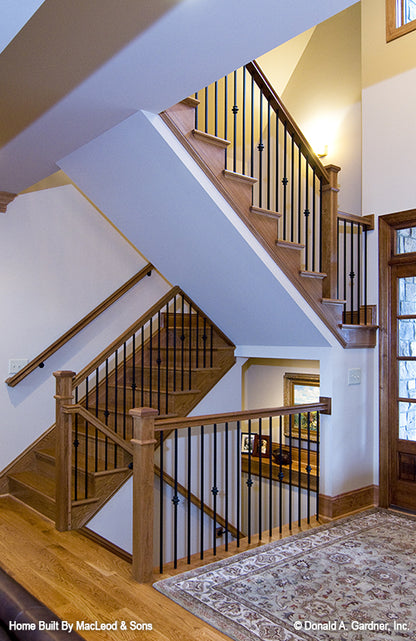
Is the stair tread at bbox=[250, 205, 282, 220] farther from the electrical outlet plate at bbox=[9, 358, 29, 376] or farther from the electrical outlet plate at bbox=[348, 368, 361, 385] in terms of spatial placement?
the electrical outlet plate at bbox=[9, 358, 29, 376]

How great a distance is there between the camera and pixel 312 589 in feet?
9.14

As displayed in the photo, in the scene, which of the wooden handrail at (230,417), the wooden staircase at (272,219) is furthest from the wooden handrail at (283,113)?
the wooden handrail at (230,417)

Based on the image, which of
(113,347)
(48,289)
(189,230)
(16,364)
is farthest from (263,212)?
(16,364)

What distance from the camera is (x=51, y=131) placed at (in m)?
3.16

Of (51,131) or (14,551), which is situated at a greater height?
(51,131)

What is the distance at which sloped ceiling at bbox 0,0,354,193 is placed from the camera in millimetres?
2074

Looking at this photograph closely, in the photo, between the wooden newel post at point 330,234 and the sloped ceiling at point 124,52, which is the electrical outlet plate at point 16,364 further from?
the wooden newel post at point 330,234

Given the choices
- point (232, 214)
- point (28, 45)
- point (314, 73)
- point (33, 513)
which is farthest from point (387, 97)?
point (33, 513)

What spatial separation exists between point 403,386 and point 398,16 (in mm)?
3036

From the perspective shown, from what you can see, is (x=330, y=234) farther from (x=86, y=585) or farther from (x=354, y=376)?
(x=86, y=585)

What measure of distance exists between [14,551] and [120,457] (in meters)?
1.12

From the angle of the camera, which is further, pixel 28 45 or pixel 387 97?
pixel 387 97

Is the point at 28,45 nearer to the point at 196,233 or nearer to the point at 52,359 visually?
the point at 196,233

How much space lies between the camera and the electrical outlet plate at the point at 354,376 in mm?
4184
